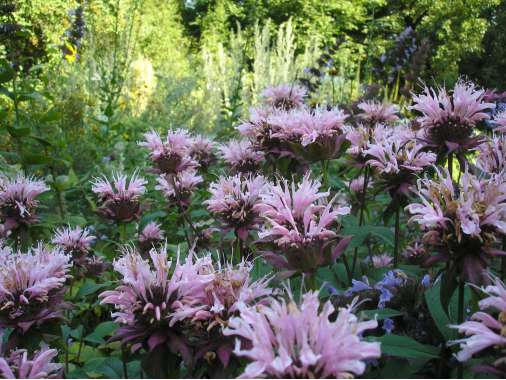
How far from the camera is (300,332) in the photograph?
69 cm

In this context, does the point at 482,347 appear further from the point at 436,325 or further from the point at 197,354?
the point at 197,354

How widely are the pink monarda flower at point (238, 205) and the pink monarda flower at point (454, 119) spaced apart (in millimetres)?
486

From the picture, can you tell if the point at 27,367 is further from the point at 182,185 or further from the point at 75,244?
the point at 182,185

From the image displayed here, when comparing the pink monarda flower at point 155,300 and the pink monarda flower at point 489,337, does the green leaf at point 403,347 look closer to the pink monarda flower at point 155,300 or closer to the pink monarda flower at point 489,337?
the pink monarda flower at point 489,337

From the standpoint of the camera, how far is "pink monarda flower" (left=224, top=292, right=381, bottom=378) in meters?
0.64

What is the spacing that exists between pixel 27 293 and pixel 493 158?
113 centimetres

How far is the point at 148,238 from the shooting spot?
2082 millimetres

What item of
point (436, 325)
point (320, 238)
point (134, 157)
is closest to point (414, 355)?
point (436, 325)

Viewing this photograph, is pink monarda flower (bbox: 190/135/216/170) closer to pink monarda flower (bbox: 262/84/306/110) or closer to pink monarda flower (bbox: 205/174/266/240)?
pink monarda flower (bbox: 262/84/306/110)

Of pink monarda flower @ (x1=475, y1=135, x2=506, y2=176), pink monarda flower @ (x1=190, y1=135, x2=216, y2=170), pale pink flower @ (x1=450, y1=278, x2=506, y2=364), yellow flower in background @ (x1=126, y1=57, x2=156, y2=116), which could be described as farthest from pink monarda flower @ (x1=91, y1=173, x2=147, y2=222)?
yellow flower in background @ (x1=126, y1=57, x2=156, y2=116)

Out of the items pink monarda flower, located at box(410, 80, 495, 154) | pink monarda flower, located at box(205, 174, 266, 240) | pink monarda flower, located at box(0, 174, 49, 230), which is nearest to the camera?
pink monarda flower, located at box(410, 80, 495, 154)

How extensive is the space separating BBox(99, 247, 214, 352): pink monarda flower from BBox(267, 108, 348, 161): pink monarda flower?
0.70m

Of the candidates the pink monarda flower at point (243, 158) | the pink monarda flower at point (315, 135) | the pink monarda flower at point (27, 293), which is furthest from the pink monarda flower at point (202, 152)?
the pink monarda flower at point (27, 293)

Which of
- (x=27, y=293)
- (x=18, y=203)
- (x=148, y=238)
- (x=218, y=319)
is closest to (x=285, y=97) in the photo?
(x=148, y=238)
